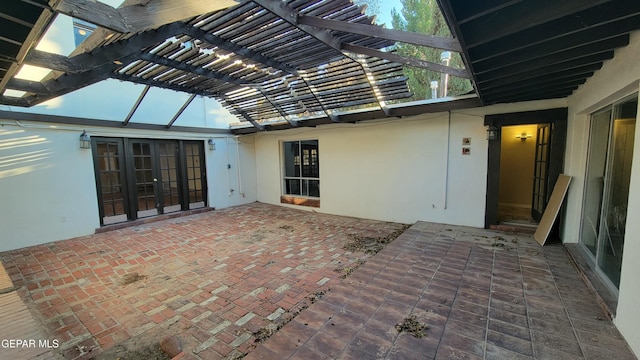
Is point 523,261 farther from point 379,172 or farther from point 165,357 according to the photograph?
point 165,357

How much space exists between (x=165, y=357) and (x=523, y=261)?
4.24m

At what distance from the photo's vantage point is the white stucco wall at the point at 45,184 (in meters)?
4.53

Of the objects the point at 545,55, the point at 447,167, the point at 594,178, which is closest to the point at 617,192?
the point at 594,178

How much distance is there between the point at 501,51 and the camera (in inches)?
93.2

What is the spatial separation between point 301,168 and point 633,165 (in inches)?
258

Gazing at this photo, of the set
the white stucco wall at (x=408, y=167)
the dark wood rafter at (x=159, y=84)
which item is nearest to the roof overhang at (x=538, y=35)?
the white stucco wall at (x=408, y=167)

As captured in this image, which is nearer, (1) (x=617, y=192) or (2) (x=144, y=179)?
(1) (x=617, y=192)

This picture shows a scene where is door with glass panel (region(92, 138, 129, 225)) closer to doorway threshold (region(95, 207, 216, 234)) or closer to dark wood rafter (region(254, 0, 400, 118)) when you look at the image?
Result: doorway threshold (region(95, 207, 216, 234))

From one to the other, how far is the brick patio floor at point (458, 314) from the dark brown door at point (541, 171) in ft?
4.44

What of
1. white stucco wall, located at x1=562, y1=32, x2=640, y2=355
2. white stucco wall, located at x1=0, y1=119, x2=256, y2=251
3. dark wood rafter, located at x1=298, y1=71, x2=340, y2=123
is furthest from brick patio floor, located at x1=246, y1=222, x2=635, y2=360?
white stucco wall, located at x1=0, y1=119, x2=256, y2=251

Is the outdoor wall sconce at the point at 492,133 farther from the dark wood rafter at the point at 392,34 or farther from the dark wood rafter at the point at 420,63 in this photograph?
the dark wood rafter at the point at 392,34

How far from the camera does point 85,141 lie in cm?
531

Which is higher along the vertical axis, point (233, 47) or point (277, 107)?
point (233, 47)

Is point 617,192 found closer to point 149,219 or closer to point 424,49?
point 149,219
